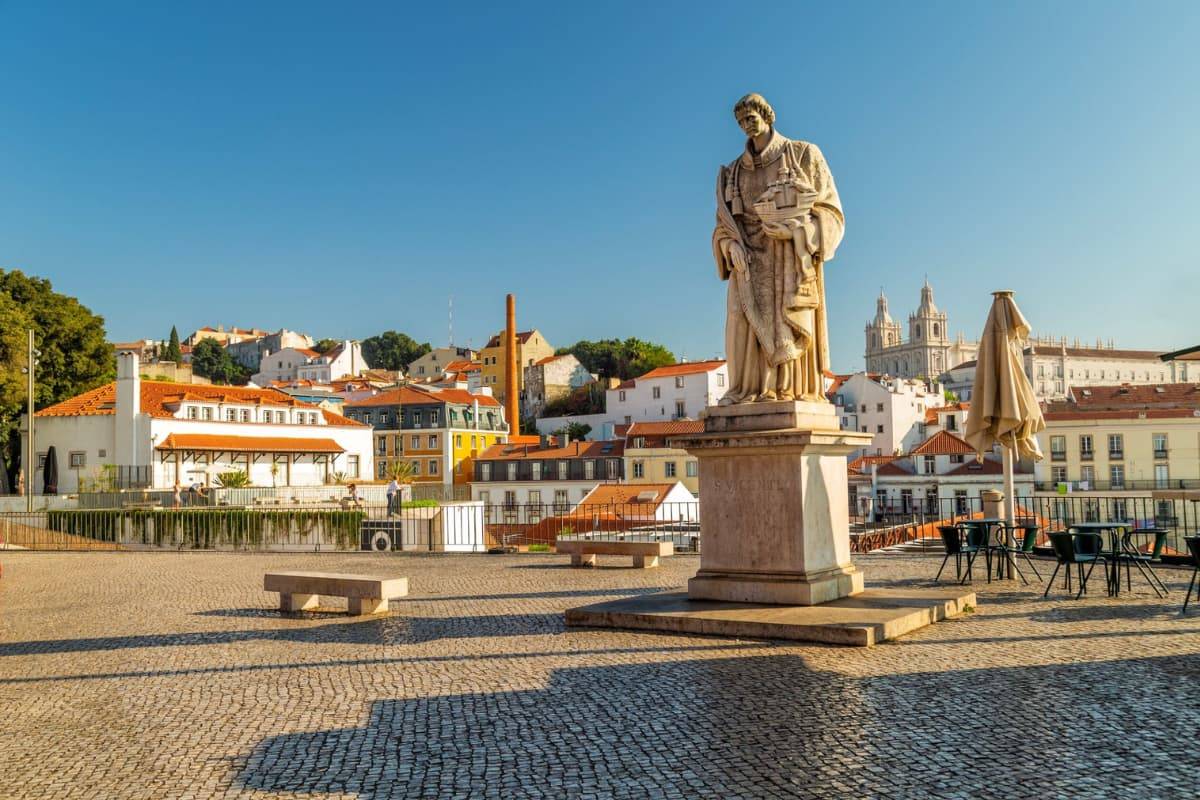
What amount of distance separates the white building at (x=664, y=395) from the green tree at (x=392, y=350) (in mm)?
61796

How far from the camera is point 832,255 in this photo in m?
9.25

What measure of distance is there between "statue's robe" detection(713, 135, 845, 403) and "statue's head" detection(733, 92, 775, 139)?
0.15m

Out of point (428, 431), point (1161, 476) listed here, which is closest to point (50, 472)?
point (428, 431)

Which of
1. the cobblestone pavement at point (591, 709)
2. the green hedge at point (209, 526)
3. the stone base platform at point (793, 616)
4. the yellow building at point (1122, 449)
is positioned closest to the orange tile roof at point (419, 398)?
the yellow building at point (1122, 449)

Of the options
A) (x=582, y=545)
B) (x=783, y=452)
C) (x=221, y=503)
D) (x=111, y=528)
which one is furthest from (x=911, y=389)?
(x=783, y=452)

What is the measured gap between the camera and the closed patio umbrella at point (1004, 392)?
12.4m

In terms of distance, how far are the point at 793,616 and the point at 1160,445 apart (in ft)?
197

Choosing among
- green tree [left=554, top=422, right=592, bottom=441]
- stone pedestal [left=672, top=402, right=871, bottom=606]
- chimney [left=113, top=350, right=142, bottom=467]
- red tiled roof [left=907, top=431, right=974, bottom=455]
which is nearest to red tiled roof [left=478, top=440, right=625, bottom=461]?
green tree [left=554, top=422, right=592, bottom=441]

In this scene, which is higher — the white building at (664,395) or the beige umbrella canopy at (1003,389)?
the white building at (664,395)

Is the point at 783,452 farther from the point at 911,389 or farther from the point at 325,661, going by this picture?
the point at 911,389

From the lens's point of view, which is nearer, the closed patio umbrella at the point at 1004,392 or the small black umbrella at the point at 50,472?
the closed patio umbrella at the point at 1004,392

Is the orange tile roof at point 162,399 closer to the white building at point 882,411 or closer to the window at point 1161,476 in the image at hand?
the white building at point 882,411

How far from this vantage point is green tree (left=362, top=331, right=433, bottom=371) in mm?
143375

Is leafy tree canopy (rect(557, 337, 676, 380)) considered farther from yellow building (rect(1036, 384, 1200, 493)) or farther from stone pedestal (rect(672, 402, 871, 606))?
stone pedestal (rect(672, 402, 871, 606))
